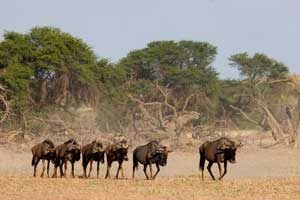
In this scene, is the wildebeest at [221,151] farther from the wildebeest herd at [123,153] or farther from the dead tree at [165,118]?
the dead tree at [165,118]

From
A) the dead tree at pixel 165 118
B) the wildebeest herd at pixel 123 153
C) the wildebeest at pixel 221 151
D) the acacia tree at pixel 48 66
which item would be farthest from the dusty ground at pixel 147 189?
the acacia tree at pixel 48 66

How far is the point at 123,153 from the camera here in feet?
82.1

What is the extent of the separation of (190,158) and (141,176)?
975 cm

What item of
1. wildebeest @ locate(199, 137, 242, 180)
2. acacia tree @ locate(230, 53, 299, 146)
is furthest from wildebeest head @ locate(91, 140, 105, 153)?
acacia tree @ locate(230, 53, 299, 146)

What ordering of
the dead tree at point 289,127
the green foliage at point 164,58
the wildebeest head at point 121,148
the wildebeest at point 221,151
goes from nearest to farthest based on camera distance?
the wildebeest at point 221,151, the wildebeest head at point 121,148, the dead tree at point 289,127, the green foliage at point 164,58

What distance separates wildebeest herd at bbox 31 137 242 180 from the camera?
23.4 meters

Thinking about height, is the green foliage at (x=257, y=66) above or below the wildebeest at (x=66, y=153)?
above

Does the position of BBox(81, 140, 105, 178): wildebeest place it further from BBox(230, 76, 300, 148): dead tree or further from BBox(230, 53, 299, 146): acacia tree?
BBox(230, 53, 299, 146): acacia tree

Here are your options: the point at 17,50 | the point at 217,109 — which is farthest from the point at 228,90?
the point at 17,50

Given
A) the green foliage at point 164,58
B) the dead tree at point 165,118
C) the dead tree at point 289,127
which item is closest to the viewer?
the dead tree at point 165,118

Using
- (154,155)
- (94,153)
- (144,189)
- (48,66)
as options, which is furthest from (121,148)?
(48,66)

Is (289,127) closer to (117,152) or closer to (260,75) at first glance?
(260,75)

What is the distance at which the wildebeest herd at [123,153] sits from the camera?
2344cm

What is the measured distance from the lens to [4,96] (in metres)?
41.9
